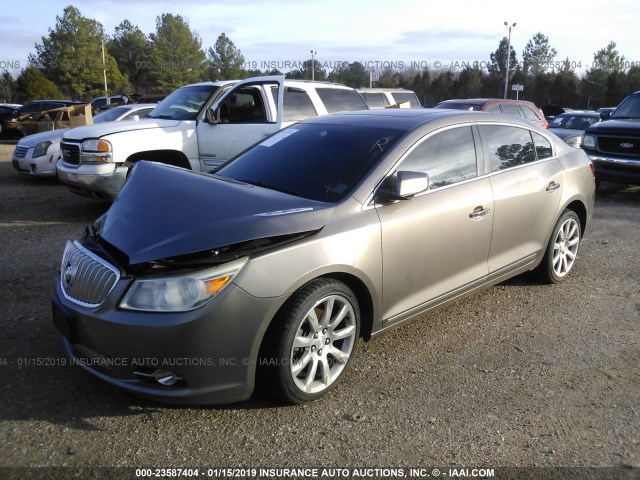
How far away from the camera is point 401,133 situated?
374 cm

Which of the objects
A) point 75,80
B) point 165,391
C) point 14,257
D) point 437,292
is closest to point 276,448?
point 165,391

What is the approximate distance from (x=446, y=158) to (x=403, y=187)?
2.66ft

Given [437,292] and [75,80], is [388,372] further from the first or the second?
[75,80]

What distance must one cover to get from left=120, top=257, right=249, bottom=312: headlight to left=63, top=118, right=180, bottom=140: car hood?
16.6 ft

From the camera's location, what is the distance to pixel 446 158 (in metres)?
3.93

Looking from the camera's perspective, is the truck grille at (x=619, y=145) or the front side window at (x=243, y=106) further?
the truck grille at (x=619, y=145)

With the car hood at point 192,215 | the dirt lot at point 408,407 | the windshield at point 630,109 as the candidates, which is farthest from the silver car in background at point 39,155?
the windshield at point 630,109

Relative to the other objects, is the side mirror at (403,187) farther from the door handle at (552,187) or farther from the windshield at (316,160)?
the door handle at (552,187)

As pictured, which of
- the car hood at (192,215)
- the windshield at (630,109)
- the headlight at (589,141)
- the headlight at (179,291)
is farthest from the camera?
the windshield at (630,109)

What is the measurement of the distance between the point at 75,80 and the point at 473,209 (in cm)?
5453

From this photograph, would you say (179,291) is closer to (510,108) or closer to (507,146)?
(507,146)

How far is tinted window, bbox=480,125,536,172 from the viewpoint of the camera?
4.28 meters

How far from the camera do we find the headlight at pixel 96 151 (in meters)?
6.98

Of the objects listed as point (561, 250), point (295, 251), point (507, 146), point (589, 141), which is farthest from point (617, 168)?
point (295, 251)
